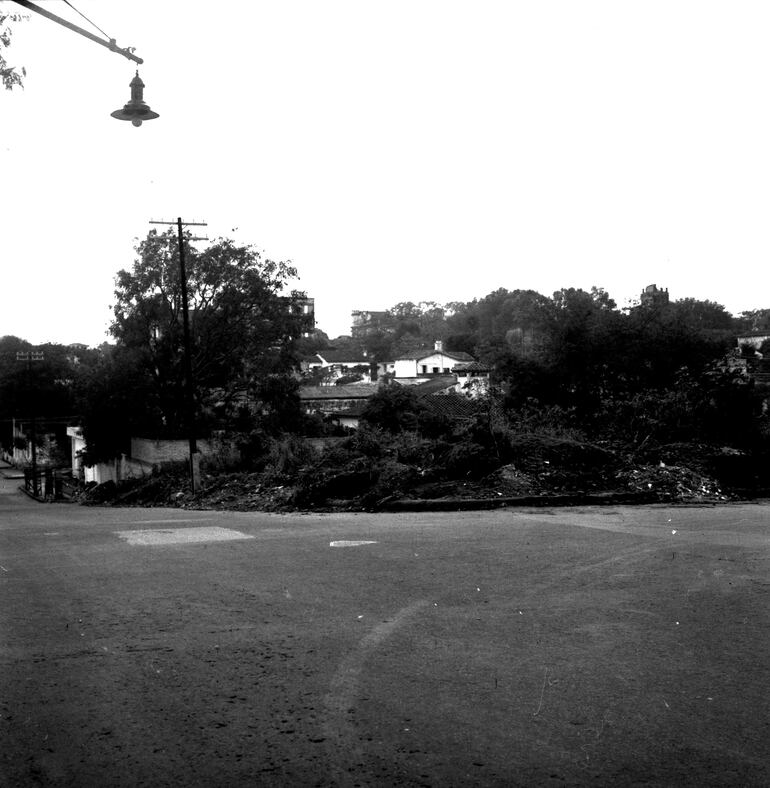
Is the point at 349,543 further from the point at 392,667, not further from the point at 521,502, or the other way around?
the point at 521,502

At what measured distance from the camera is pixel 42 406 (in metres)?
87.9

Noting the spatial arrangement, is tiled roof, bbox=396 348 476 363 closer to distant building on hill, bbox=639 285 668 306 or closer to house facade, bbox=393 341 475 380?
house facade, bbox=393 341 475 380

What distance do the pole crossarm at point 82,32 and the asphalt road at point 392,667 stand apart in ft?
17.0

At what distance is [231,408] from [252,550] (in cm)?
3907

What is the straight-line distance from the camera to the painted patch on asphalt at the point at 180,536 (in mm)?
12188

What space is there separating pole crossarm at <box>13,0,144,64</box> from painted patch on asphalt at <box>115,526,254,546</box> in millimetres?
6140

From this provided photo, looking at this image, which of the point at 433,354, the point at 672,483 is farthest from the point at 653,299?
the point at 433,354

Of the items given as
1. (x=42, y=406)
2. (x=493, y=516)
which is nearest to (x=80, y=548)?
(x=493, y=516)

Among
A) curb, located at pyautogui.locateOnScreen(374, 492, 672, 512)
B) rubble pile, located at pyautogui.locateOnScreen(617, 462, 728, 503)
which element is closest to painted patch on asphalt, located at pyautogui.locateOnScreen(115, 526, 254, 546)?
curb, located at pyautogui.locateOnScreen(374, 492, 672, 512)

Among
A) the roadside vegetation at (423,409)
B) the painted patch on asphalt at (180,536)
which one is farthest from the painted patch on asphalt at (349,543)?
the roadside vegetation at (423,409)

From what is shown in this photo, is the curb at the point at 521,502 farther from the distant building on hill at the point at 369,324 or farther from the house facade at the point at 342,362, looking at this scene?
the distant building on hill at the point at 369,324

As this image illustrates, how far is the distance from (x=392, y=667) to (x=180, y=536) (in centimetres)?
771

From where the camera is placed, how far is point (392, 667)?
225 inches

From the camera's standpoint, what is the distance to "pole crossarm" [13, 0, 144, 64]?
774 cm
